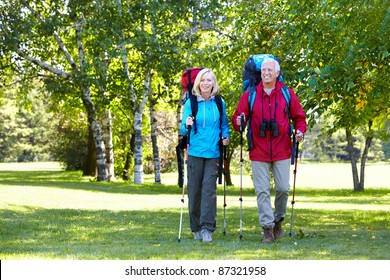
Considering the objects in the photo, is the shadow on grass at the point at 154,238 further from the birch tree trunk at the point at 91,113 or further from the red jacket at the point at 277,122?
the birch tree trunk at the point at 91,113

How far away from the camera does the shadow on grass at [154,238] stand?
8.77m

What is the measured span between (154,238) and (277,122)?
2605 millimetres

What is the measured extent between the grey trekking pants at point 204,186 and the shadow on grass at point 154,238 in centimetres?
32

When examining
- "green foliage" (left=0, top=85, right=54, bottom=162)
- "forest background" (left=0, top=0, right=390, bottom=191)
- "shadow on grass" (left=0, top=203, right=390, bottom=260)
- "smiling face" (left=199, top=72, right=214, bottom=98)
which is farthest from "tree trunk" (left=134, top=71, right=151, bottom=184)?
"green foliage" (left=0, top=85, right=54, bottom=162)

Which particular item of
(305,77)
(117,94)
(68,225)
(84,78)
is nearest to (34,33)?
(84,78)

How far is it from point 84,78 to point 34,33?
2.62m

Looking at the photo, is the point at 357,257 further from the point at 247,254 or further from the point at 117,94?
the point at 117,94

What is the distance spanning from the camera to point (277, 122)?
32.4 feet

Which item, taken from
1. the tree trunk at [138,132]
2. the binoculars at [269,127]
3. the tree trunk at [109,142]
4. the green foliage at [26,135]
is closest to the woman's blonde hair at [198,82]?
the binoculars at [269,127]

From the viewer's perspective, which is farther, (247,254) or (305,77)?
(305,77)

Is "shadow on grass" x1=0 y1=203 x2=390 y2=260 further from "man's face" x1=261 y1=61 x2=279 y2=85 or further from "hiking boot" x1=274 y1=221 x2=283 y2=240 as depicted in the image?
"man's face" x1=261 y1=61 x2=279 y2=85

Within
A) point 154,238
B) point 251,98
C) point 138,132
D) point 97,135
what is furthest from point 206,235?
point 138,132

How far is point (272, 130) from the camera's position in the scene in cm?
986

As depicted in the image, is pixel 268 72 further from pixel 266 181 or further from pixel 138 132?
pixel 138 132
